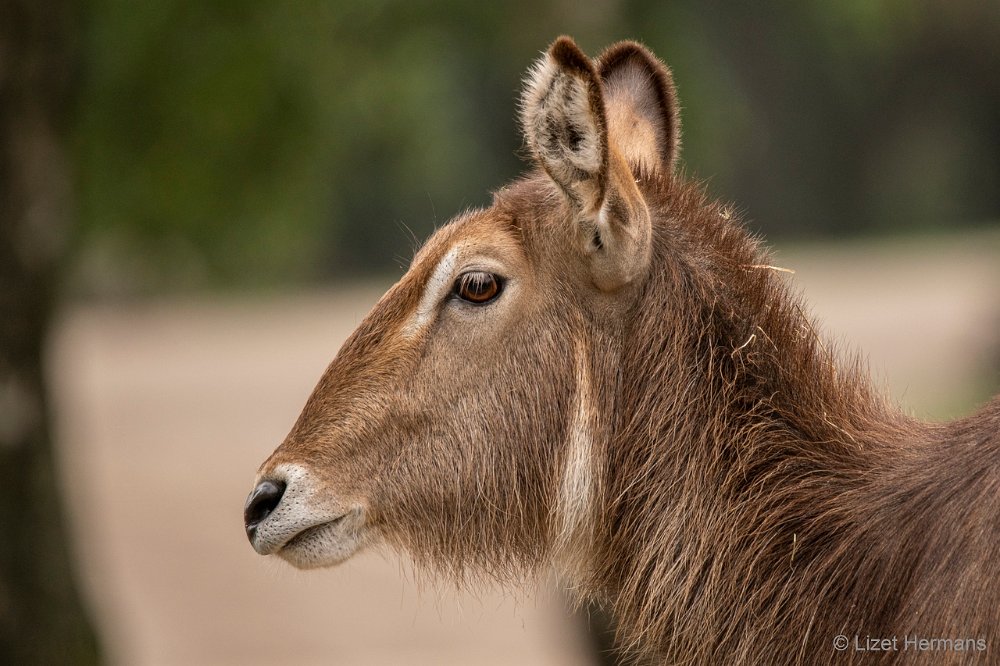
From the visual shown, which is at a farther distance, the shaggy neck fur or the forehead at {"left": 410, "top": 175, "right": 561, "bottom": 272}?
the forehead at {"left": 410, "top": 175, "right": 561, "bottom": 272}

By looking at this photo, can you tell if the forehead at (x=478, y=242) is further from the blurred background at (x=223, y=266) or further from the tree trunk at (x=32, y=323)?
the tree trunk at (x=32, y=323)

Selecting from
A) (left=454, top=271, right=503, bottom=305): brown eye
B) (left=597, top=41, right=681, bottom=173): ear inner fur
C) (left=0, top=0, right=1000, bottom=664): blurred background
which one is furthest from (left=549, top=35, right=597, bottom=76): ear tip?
(left=0, top=0, right=1000, bottom=664): blurred background

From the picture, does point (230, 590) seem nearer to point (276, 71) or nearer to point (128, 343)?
point (276, 71)

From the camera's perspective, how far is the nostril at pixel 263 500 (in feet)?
13.6

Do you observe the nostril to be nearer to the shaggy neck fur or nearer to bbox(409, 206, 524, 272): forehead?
bbox(409, 206, 524, 272): forehead

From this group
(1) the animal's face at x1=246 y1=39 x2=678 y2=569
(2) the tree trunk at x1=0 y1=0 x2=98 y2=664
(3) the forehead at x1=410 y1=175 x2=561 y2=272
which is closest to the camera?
(1) the animal's face at x1=246 y1=39 x2=678 y2=569

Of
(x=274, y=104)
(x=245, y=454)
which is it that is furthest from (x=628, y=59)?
(x=245, y=454)

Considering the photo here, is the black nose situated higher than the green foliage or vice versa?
the green foliage

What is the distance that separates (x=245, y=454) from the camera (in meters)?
20.0

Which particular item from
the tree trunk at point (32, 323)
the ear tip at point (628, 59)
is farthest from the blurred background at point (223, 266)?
the ear tip at point (628, 59)

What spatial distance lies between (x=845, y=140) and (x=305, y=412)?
165ft

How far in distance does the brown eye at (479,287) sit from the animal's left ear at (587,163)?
12.2 inches

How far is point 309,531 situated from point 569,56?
1.67 m

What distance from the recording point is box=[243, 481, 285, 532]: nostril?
4.13 m
